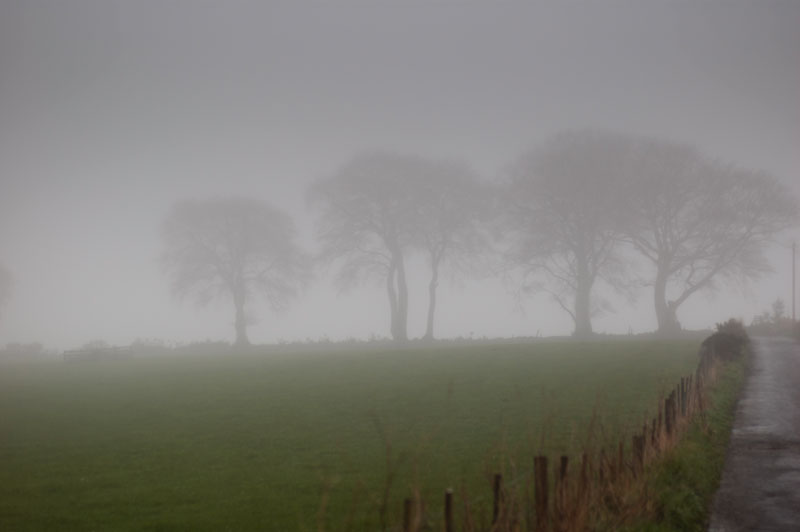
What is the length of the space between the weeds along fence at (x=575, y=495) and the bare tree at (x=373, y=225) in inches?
1626

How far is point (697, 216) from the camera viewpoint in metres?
49.5

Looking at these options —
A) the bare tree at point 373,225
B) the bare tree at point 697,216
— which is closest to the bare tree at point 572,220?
the bare tree at point 697,216

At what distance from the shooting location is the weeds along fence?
17.9 feet

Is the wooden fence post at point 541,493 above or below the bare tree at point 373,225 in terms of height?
below

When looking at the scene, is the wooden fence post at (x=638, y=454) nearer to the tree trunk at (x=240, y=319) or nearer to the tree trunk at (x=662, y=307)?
the tree trunk at (x=662, y=307)

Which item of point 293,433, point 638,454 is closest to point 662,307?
point 293,433

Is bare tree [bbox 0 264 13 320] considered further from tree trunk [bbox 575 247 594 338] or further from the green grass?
the green grass

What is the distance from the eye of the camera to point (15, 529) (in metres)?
9.89

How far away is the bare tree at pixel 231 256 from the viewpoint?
204 ft

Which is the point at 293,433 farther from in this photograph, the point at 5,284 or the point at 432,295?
the point at 5,284

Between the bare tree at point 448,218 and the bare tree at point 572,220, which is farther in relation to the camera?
the bare tree at point 448,218

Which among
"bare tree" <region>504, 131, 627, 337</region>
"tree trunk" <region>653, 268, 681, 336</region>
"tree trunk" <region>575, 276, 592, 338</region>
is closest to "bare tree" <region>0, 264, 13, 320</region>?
"bare tree" <region>504, 131, 627, 337</region>

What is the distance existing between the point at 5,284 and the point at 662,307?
97.6 metres

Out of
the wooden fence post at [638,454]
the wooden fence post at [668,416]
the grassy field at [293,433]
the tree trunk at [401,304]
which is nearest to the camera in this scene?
the wooden fence post at [638,454]
